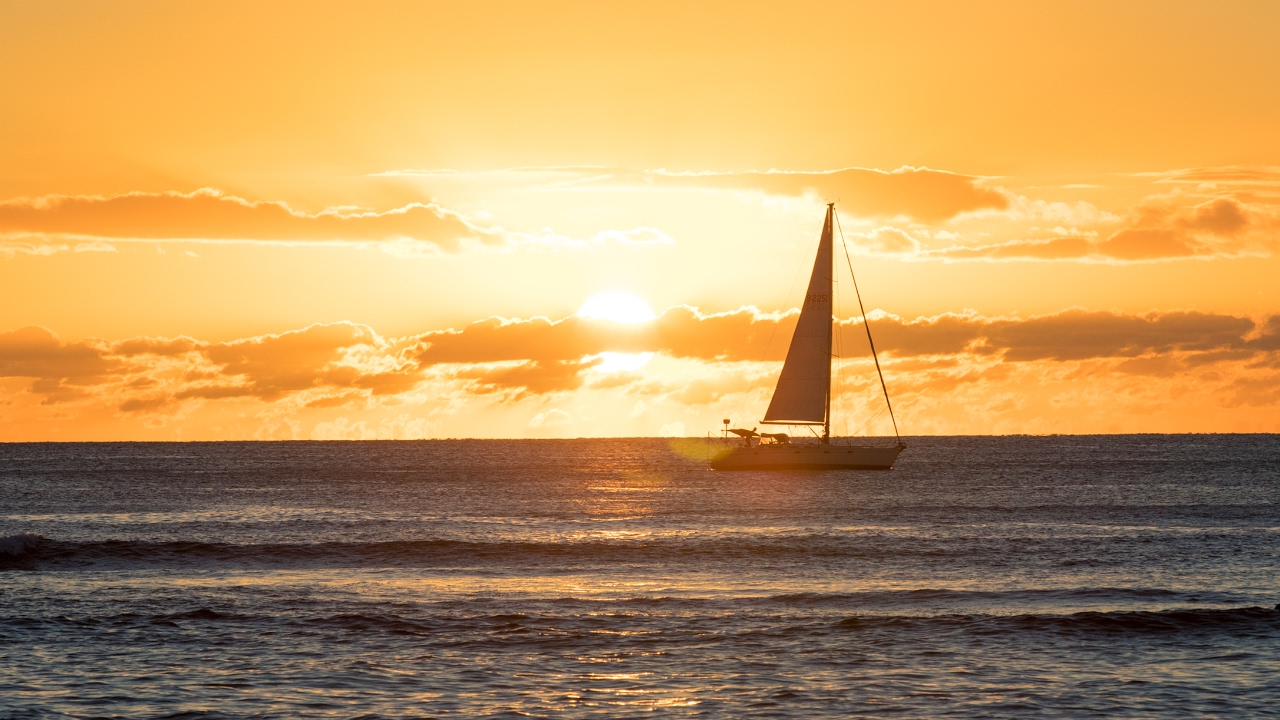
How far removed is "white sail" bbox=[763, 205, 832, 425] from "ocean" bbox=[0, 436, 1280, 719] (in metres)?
34.7

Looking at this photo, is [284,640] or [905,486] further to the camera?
[905,486]

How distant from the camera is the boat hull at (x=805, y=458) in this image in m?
112

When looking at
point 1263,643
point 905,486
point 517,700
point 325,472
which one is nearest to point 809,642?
point 517,700

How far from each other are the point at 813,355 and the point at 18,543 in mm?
74275

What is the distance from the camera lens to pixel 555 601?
3853 cm

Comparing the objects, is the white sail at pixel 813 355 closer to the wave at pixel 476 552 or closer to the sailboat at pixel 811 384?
the sailboat at pixel 811 384

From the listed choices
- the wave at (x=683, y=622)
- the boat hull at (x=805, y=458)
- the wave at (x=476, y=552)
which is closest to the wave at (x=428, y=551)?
the wave at (x=476, y=552)

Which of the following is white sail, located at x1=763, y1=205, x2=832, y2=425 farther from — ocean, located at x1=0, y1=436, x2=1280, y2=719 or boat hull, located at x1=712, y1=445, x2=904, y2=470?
ocean, located at x1=0, y1=436, x2=1280, y2=719

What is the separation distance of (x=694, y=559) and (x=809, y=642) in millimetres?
19957

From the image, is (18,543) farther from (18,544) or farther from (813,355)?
(813,355)

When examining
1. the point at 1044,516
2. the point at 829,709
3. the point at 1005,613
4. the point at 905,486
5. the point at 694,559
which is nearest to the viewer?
the point at 829,709

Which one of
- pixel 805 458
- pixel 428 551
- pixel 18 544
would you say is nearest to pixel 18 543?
pixel 18 544

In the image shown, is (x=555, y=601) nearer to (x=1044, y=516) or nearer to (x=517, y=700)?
(x=517, y=700)

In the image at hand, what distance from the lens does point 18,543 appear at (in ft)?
171
